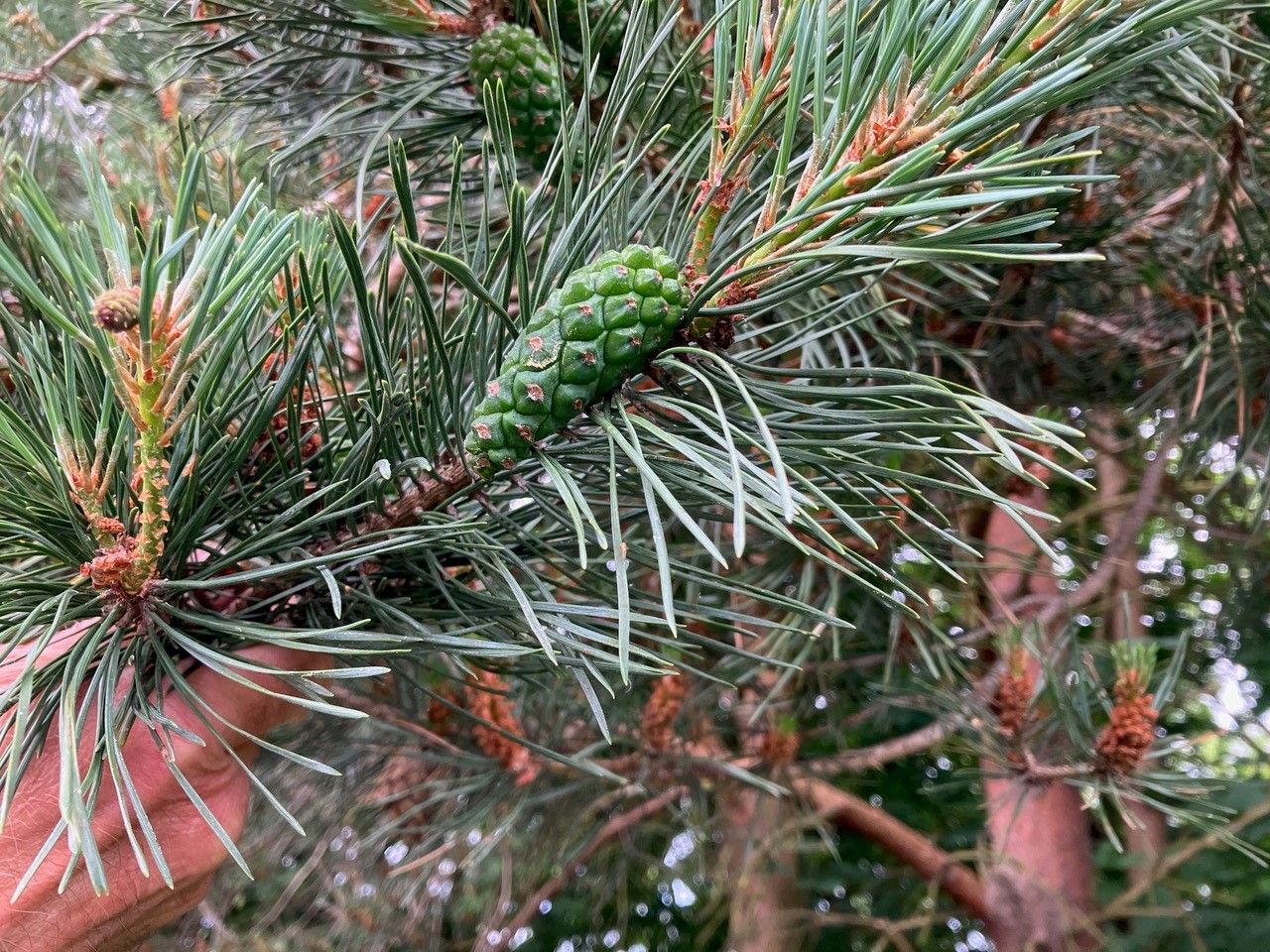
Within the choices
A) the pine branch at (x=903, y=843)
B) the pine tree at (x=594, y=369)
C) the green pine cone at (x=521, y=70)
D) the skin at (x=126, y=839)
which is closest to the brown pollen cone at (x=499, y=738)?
the pine tree at (x=594, y=369)

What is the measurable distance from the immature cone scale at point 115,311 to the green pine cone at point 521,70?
0.75 feet

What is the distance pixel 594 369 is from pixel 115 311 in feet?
0.39

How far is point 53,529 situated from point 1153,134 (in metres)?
0.76

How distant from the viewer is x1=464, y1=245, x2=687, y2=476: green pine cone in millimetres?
234

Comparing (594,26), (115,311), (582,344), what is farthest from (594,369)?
(594,26)

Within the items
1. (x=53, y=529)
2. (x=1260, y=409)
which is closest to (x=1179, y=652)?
(x=1260, y=409)

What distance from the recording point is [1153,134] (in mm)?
653

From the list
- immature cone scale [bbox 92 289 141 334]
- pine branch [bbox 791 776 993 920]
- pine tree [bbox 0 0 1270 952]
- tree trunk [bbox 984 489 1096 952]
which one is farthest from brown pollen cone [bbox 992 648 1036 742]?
immature cone scale [bbox 92 289 141 334]

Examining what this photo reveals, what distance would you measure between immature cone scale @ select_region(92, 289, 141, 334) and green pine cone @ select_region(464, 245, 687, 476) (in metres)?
0.10

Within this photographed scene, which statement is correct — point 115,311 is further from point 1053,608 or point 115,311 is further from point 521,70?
point 1053,608

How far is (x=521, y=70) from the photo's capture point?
38cm

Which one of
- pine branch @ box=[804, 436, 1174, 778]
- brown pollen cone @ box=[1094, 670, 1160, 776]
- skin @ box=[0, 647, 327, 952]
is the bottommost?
pine branch @ box=[804, 436, 1174, 778]

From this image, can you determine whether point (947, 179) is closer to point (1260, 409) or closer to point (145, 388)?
point (145, 388)

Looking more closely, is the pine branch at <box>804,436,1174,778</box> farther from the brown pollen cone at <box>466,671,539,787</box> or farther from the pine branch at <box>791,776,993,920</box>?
the brown pollen cone at <box>466,671,539,787</box>
